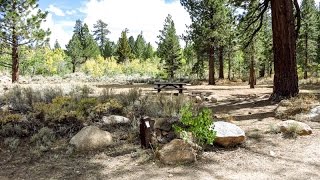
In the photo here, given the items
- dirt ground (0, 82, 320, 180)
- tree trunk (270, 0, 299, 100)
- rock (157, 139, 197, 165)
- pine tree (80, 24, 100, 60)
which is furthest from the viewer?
pine tree (80, 24, 100, 60)

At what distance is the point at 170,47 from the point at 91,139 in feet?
106

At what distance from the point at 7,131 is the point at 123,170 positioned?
2.68 m

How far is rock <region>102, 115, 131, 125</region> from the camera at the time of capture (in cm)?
688

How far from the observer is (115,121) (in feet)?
22.6

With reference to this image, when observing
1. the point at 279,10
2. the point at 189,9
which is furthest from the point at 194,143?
the point at 189,9

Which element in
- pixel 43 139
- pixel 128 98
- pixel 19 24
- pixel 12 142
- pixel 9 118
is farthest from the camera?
pixel 19 24

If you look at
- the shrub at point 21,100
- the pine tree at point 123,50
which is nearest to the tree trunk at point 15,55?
the shrub at point 21,100

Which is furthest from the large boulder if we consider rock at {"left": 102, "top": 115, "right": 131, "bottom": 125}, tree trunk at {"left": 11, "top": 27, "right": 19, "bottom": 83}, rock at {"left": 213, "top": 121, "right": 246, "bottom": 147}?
tree trunk at {"left": 11, "top": 27, "right": 19, "bottom": 83}

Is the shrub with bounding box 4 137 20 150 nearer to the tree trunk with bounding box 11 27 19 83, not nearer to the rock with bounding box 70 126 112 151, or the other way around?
the rock with bounding box 70 126 112 151

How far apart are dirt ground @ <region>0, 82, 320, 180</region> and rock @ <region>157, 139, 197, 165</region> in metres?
0.11

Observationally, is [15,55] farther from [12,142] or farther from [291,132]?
[291,132]

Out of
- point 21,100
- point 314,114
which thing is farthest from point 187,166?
point 21,100

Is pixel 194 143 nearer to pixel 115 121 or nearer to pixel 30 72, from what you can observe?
pixel 115 121

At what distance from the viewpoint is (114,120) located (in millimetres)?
6914
